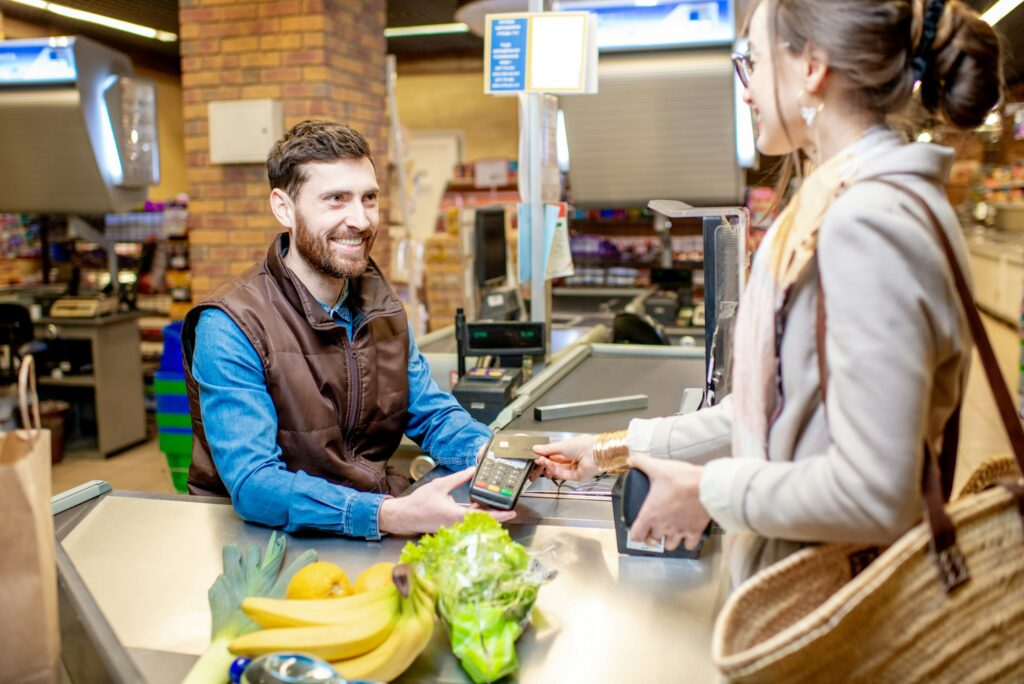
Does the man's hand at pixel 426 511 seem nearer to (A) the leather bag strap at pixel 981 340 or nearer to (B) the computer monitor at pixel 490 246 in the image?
(A) the leather bag strap at pixel 981 340

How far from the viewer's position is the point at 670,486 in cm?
111

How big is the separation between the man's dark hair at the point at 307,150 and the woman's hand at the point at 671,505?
1.27 m

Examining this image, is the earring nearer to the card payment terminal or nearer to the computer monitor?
the card payment terminal

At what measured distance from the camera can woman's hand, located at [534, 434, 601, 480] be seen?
1568mm

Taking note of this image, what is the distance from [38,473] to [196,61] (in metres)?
5.02

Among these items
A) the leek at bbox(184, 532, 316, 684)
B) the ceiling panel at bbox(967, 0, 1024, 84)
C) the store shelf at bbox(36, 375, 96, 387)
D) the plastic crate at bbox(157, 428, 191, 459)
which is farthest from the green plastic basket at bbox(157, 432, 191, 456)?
the ceiling panel at bbox(967, 0, 1024, 84)

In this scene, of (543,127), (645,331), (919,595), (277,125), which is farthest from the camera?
(277,125)

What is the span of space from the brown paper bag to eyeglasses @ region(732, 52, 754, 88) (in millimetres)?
929

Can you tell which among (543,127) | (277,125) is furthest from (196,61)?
(543,127)

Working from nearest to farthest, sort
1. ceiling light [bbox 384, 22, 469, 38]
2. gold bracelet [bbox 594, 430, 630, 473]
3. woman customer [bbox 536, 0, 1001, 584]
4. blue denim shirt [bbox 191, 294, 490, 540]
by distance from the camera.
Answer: woman customer [bbox 536, 0, 1001, 584], gold bracelet [bbox 594, 430, 630, 473], blue denim shirt [bbox 191, 294, 490, 540], ceiling light [bbox 384, 22, 469, 38]

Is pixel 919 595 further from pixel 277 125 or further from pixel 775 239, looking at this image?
pixel 277 125

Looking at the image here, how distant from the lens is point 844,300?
92 cm

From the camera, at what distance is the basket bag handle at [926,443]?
92 centimetres

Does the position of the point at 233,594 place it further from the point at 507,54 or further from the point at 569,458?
the point at 507,54
